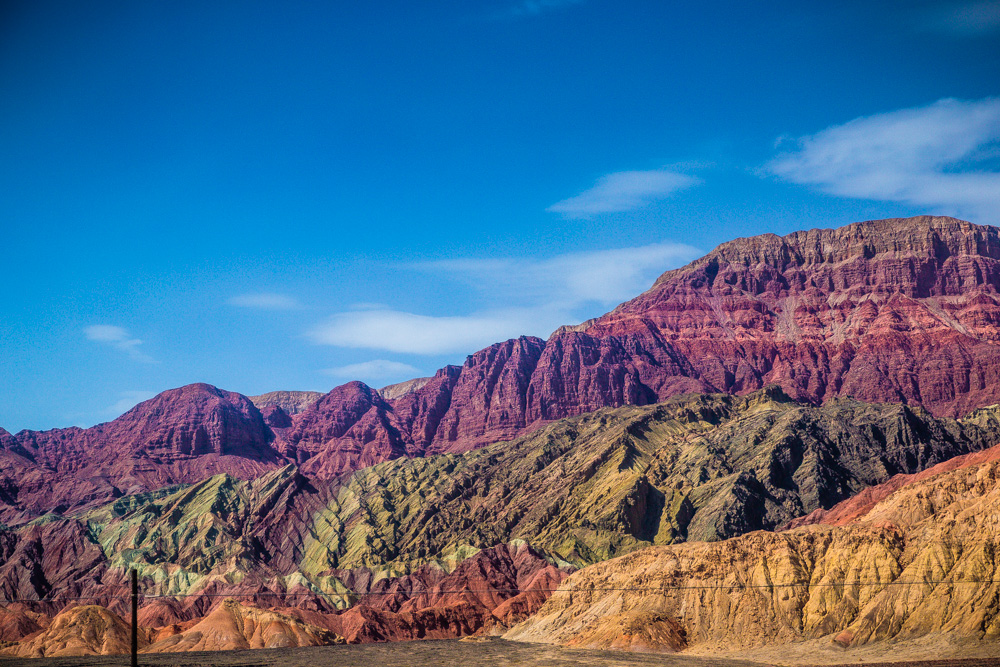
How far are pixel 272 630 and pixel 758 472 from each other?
300 ft

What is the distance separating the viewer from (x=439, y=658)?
98.7 meters

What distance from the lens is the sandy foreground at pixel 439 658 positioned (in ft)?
276

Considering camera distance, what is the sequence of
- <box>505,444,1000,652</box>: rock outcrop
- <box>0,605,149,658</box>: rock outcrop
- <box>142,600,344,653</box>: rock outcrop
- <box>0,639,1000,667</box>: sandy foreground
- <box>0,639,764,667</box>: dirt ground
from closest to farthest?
<box>0,639,1000,667</box>: sandy foreground, <box>505,444,1000,652</box>: rock outcrop, <box>0,639,764,667</box>: dirt ground, <box>142,600,344,653</box>: rock outcrop, <box>0,605,149,658</box>: rock outcrop

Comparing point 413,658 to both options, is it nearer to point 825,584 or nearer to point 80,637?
point 825,584

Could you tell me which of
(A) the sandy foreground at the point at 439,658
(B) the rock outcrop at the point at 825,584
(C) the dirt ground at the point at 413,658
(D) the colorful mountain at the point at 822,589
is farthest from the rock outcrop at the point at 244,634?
(B) the rock outcrop at the point at 825,584

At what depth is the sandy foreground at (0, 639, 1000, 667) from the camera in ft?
276

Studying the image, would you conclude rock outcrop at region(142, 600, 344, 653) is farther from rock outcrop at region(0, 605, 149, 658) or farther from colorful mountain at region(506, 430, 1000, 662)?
colorful mountain at region(506, 430, 1000, 662)

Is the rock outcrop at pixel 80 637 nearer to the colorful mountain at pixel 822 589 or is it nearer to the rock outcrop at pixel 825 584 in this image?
the colorful mountain at pixel 822 589

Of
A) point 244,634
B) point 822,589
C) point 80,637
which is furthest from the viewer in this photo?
point 244,634

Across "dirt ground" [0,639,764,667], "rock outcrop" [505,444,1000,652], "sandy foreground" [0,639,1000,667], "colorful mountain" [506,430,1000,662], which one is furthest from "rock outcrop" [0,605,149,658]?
"rock outcrop" [505,444,1000,652]

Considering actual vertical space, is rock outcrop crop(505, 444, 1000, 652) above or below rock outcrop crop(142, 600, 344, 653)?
above

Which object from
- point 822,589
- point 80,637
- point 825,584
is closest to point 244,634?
point 80,637

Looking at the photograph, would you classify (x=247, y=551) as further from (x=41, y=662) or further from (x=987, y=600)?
(x=987, y=600)

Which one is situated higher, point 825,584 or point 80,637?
point 825,584
